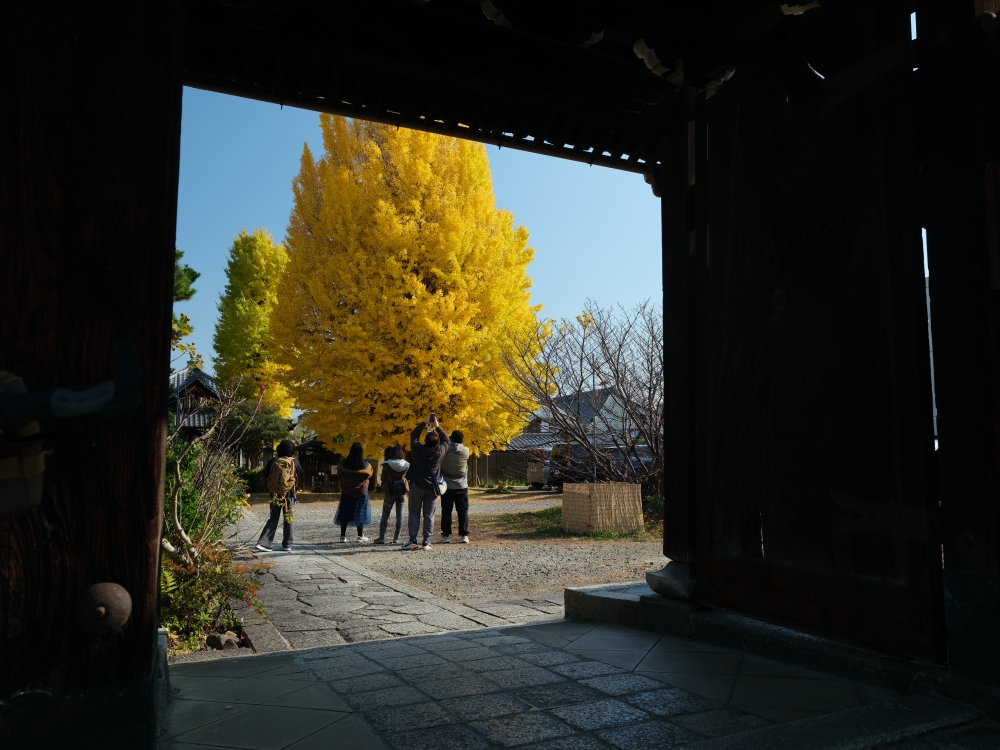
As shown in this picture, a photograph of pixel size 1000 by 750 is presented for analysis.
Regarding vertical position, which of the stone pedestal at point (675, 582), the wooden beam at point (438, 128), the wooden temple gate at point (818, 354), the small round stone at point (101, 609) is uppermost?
the wooden beam at point (438, 128)

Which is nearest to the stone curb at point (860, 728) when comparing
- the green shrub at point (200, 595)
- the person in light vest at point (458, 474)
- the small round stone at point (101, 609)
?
the small round stone at point (101, 609)

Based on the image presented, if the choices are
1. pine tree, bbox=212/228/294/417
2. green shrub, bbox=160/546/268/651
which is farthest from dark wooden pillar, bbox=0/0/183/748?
pine tree, bbox=212/228/294/417

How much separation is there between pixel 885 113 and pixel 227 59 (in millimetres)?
3080

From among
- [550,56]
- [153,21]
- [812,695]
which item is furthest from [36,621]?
[550,56]

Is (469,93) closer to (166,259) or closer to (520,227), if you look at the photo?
(166,259)

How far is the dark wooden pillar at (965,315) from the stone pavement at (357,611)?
3.25 m

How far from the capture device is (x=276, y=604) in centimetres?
604

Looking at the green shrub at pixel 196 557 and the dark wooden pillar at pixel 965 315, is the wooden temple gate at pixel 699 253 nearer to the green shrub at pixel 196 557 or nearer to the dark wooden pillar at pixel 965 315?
the dark wooden pillar at pixel 965 315

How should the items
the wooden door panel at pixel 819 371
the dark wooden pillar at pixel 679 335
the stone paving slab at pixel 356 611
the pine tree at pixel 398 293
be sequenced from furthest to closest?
1. the pine tree at pixel 398 293
2. the stone paving slab at pixel 356 611
3. the dark wooden pillar at pixel 679 335
4. the wooden door panel at pixel 819 371

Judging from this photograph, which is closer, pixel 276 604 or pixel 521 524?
pixel 276 604

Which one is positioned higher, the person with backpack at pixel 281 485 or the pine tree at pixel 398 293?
the pine tree at pixel 398 293

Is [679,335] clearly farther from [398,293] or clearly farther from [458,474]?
[398,293]

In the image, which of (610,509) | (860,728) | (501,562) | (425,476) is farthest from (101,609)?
(610,509)

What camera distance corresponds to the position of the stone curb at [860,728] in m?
2.16
